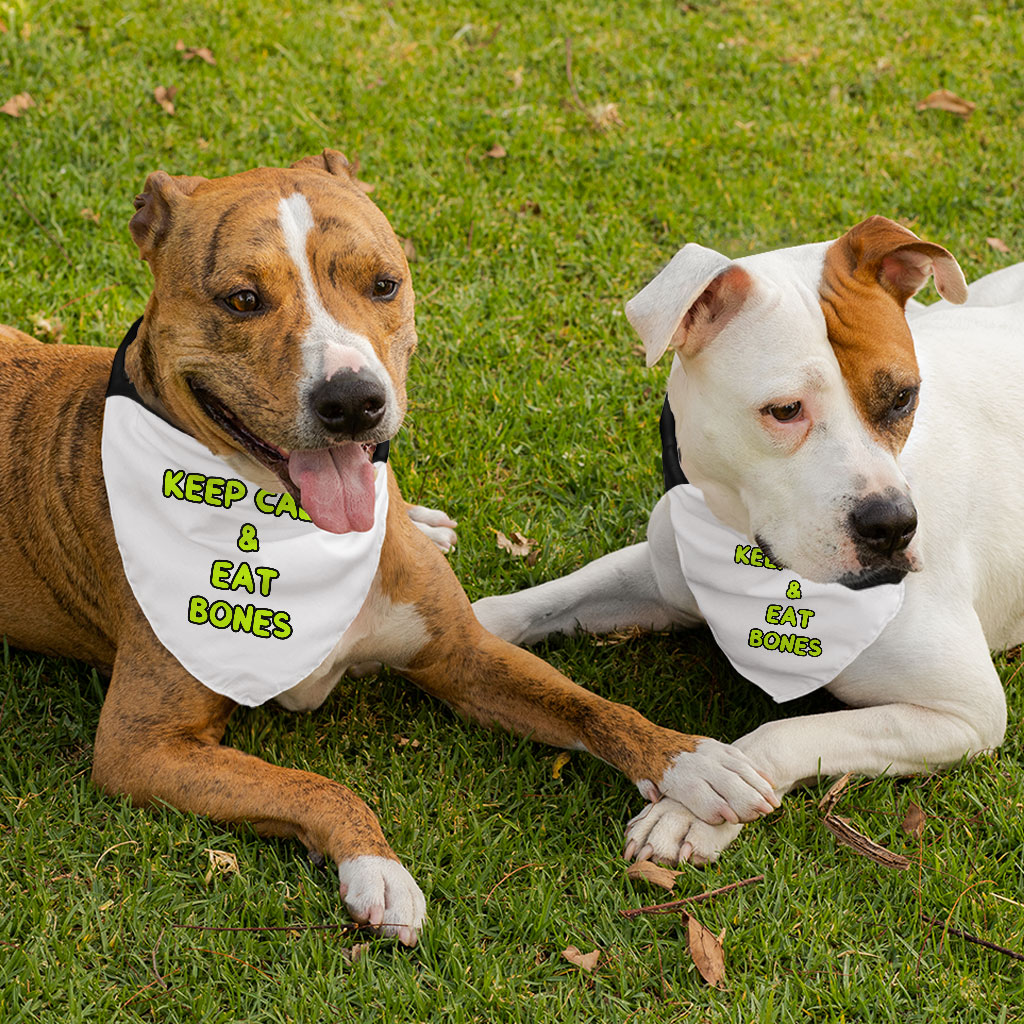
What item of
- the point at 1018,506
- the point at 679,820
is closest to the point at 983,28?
the point at 1018,506

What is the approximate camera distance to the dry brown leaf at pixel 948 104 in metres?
7.53

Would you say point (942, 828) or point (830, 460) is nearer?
point (830, 460)

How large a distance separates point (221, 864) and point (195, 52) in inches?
212

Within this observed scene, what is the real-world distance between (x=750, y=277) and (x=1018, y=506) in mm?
1347

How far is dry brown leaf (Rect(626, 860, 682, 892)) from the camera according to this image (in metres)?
3.42

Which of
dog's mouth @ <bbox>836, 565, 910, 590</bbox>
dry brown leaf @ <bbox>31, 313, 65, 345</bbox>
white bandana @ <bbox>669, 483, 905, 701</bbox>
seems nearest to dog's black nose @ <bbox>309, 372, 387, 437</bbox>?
white bandana @ <bbox>669, 483, 905, 701</bbox>

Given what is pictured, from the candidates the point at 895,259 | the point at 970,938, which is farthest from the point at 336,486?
the point at 970,938

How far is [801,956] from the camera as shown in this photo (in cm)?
329

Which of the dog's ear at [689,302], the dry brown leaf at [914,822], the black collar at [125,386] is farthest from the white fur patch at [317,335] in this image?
the dry brown leaf at [914,822]

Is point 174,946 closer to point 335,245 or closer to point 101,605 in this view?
point 101,605

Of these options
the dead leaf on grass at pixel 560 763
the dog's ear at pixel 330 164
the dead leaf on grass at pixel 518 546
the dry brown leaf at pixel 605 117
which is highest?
the dog's ear at pixel 330 164

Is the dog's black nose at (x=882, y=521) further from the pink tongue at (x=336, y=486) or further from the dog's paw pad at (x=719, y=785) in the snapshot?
the pink tongue at (x=336, y=486)

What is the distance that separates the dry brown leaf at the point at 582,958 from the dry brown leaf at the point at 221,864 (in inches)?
37.0

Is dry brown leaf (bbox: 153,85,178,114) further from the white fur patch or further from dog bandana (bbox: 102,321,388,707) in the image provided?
the white fur patch
